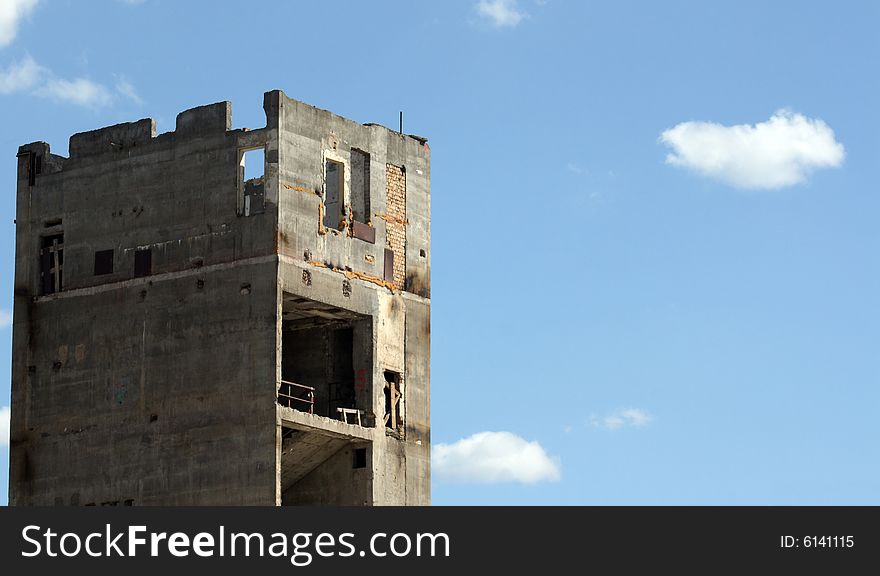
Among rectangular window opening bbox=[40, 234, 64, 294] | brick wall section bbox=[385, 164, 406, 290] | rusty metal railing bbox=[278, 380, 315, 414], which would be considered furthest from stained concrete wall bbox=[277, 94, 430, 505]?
rectangular window opening bbox=[40, 234, 64, 294]

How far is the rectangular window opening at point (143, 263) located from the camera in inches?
2194

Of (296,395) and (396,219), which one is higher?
(396,219)

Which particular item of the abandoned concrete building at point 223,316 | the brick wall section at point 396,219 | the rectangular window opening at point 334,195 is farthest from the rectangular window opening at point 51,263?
the brick wall section at point 396,219

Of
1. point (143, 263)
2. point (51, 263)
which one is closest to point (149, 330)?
point (143, 263)

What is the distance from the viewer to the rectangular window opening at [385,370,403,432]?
5681cm

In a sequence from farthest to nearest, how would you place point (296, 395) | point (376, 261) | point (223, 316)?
point (296, 395)
point (376, 261)
point (223, 316)

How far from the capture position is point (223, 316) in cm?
5450

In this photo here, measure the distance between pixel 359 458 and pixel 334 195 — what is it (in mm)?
5681

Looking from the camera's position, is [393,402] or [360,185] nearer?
[393,402]

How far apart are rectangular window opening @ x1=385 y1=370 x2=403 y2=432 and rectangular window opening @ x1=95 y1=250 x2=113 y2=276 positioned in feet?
20.8

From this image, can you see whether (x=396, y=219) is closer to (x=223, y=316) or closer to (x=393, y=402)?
(x=393, y=402)

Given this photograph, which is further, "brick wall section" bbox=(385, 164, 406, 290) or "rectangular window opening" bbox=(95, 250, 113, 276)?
"brick wall section" bbox=(385, 164, 406, 290)

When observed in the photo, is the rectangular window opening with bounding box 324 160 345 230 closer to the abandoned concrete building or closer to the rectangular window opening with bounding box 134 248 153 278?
A: the abandoned concrete building

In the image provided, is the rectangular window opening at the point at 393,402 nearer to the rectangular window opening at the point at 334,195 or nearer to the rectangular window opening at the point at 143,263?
the rectangular window opening at the point at 334,195
